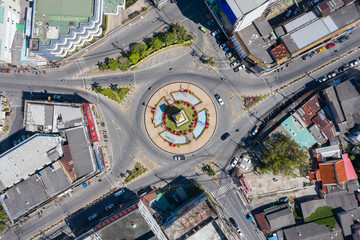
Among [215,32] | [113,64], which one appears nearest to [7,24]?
[113,64]

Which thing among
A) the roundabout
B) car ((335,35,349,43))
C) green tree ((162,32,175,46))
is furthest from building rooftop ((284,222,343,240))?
green tree ((162,32,175,46))

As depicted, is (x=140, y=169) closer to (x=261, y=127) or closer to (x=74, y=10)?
(x=261, y=127)

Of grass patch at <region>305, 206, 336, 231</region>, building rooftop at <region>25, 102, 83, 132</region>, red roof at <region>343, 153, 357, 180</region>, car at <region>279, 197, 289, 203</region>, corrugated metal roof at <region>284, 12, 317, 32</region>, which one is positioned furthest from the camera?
car at <region>279, 197, 289, 203</region>

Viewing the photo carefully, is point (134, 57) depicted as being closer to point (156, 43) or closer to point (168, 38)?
point (156, 43)

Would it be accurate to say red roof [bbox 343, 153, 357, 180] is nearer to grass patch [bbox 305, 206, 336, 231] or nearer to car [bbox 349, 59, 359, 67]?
grass patch [bbox 305, 206, 336, 231]

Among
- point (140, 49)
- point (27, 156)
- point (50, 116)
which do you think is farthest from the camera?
point (140, 49)

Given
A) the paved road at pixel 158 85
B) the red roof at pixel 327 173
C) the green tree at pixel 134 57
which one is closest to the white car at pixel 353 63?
the paved road at pixel 158 85
